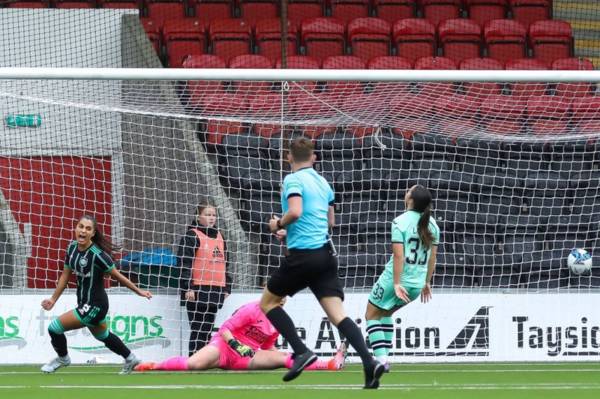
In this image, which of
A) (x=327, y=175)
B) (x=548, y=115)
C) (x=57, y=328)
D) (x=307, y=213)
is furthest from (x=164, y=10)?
(x=307, y=213)

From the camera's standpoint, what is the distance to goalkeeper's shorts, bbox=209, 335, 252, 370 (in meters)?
10.8

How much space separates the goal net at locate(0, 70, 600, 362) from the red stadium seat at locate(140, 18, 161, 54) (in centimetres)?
236

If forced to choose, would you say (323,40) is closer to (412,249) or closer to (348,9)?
(348,9)

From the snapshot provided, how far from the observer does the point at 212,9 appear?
17.8 meters

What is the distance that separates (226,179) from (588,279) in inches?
165

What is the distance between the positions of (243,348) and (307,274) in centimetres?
249

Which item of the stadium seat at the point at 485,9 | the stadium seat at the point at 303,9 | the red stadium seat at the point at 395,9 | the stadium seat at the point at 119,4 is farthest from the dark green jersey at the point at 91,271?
the stadium seat at the point at 485,9

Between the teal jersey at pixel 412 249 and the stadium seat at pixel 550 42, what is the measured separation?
7703 millimetres

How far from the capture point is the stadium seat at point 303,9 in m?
17.9

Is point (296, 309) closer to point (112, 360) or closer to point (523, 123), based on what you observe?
point (112, 360)

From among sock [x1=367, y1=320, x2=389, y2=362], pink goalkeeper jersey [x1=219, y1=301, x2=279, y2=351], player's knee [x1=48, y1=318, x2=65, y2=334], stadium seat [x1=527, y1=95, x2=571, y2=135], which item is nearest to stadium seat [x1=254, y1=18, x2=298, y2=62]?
stadium seat [x1=527, y1=95, x2=571, y2=135]

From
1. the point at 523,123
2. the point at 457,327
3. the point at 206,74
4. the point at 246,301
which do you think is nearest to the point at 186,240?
the point at 246,301

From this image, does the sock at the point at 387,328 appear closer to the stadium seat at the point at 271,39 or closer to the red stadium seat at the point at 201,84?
the red stadium seat at the point at 201,84

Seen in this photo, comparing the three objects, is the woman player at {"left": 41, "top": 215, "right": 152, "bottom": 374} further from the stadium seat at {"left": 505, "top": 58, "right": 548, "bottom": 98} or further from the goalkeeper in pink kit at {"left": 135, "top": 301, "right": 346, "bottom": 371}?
the stadium seat at {"left": 505, "top": 58, "right": 548, "bottom": 98}
